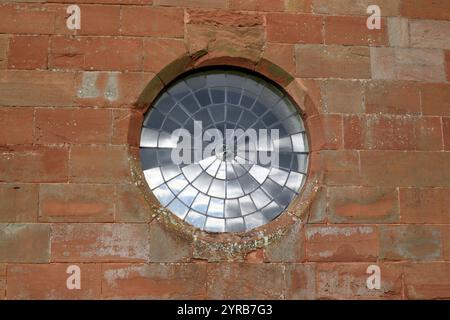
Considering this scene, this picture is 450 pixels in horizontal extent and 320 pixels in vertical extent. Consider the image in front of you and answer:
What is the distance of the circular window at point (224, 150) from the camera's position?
21.9ft

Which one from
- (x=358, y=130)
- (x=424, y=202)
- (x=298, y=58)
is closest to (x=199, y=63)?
(x=298, y=58)

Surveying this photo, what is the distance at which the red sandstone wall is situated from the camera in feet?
20.5

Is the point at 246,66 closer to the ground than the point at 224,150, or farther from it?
farther from it

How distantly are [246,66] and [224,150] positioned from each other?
0.96 m

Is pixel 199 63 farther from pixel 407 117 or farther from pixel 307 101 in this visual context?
pixel 407 117

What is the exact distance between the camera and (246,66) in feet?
22.8

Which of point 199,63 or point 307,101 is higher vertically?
point 199,63

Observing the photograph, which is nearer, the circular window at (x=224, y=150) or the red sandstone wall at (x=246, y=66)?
the red sandstone wall at (x=246, y=66)

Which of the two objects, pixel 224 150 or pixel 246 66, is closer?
pixel 224 150

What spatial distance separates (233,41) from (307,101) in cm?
104

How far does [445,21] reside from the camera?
7262 millimetres

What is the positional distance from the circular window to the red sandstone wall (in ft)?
0.72

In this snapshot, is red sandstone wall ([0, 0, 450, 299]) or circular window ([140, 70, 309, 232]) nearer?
red sandstone wall ([0, 0, 450, 299])

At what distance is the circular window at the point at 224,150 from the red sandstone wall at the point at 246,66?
8.6 inches
